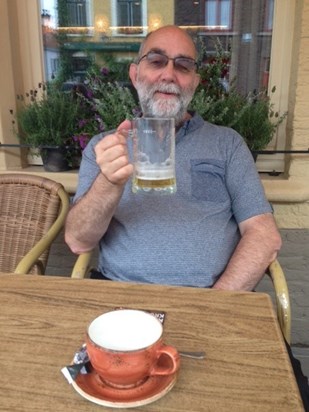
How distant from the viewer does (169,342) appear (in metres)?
0.80

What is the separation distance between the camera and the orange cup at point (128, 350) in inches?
24.5

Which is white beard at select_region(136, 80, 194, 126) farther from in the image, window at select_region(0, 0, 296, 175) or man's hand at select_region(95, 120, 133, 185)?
window at select_region(0, 0, 296, 175)

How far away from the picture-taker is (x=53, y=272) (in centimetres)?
235

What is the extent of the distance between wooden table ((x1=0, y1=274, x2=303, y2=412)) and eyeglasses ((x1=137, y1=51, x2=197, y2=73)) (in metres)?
0.93

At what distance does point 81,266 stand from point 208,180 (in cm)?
53

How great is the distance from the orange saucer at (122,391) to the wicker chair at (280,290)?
0.62 meters

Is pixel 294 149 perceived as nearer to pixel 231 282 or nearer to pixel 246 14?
pixel 246 14

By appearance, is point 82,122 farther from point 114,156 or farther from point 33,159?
point 114,156

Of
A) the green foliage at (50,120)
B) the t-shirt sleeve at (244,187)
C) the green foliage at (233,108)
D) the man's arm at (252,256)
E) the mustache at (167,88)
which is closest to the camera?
the man's arm at (252,256)

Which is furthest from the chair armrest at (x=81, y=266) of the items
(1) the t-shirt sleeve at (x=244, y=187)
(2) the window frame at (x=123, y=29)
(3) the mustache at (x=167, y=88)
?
(2) the window frame at (x=123, y=29)

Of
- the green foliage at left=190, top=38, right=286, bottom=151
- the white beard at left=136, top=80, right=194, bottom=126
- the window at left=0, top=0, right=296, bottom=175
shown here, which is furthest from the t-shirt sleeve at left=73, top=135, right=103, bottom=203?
the window at left=0, top=0, right=296, bottom=175

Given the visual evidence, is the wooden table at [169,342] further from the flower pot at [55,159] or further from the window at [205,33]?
the window at [205,33]

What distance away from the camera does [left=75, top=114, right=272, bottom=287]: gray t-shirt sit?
4.62 feet

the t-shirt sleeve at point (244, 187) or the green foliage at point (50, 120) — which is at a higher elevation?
the green foliage at point (50, 120)
